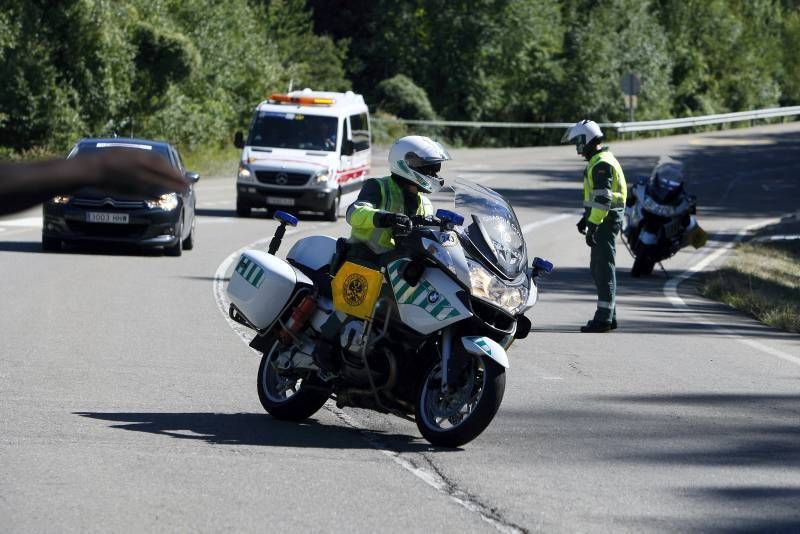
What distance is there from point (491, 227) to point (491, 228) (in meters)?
0.02

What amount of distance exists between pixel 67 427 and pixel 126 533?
102 inches

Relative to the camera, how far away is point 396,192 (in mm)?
8953

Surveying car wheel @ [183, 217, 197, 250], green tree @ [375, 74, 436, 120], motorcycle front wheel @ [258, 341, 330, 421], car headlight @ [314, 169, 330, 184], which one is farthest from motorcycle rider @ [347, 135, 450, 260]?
green tree @ [375, 74, 436, 120]

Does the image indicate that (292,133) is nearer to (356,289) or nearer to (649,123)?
(356,289)

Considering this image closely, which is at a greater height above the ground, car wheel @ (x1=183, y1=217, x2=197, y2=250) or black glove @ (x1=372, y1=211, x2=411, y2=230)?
black glove @ (x1=372, y1=211, x2=411, y2=230)

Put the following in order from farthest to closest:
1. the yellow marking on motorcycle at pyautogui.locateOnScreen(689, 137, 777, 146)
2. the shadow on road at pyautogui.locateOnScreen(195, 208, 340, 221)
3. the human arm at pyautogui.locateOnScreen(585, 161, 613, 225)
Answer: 1. the yellow marking on motorcycle at pyautogui.locateOnScreen(689, 137, 777, 146)
2. the shadow on road at pyautogui.locateOnScreen(195, 208, 340, 221)
3. the human arm at pyautogui.locateOnScreen(585, 161, 613, 225)

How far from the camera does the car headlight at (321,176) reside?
2908 cm

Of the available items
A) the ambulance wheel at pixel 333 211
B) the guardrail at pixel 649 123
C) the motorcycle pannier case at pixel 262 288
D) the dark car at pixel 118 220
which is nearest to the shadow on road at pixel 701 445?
the motorcycle pannier case at pixel 262 288

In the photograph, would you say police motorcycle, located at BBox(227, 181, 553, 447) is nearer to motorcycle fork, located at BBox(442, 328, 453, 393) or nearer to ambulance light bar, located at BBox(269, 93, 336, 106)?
motorcycle fork, located at BBox(442, 328, 453, 393)

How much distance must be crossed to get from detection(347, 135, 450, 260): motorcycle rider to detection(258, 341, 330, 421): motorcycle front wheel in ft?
2.52

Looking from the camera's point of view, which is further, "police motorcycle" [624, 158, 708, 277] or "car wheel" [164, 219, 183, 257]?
"car wheel" [164, 219, 183, 257]

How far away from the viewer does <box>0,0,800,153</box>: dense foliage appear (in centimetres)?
3884

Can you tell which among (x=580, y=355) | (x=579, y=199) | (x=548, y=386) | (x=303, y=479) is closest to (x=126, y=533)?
(x=303, y=479)

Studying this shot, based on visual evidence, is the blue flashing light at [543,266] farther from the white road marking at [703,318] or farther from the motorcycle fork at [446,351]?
the white road marking at [703,318]
